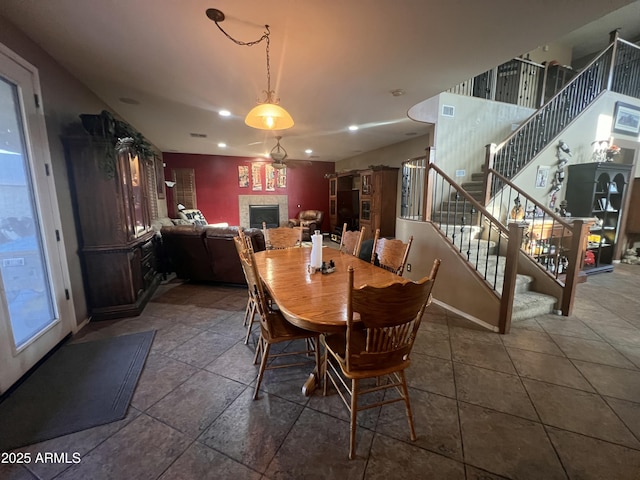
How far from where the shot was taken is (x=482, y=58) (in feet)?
8.14

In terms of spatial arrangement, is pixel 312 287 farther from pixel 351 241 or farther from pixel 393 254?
pixel 351 241

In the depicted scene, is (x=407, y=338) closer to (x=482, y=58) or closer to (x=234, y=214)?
(x=482, y=58)

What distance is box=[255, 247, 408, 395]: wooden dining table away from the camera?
1378 millimetres

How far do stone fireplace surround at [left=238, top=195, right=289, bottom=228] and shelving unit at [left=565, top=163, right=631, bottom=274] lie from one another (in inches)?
281

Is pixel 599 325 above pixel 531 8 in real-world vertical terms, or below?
below

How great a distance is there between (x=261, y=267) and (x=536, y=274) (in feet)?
11.6

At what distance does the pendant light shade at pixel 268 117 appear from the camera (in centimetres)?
217

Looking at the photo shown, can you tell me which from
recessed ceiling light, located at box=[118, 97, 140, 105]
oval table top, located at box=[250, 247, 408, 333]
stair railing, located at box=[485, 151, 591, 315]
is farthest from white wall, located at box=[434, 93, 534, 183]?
recessed ceiling light, located at box=[118, 97, 140, 105]

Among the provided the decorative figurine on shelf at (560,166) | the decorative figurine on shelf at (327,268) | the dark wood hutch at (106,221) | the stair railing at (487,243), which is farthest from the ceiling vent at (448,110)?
the dark wood hutch at (106,221)

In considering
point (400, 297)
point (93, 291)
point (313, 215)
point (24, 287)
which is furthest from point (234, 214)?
point (400, 297)

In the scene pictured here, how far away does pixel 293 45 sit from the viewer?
2297mm

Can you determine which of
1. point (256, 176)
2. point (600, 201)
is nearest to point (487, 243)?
point (600, 201)

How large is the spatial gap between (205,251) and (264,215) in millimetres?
5033

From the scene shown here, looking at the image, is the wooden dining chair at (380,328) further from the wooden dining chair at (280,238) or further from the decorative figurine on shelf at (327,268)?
the wooden dining chair at (280,238)
